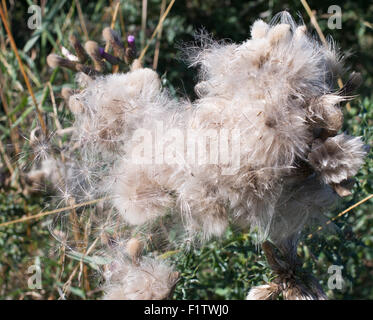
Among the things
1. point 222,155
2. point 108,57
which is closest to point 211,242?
point 222,155

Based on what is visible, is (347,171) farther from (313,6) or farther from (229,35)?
(313,6)

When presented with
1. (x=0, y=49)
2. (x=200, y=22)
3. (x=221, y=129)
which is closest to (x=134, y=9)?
(x=200, y=22)

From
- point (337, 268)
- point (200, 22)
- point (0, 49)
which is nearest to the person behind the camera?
point (337, 268)

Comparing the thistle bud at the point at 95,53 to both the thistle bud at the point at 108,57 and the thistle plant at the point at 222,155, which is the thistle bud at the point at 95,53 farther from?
the thistle plant at the point at 222,155

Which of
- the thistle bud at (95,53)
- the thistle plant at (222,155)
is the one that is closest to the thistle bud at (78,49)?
the thistle bud at (95,53)

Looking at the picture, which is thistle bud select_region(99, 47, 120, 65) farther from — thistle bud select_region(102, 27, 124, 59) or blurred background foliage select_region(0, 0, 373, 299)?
blurred background foliage select_region(0, 0, 373, 299)

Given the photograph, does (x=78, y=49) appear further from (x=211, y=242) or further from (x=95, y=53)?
(x=211, y=242)

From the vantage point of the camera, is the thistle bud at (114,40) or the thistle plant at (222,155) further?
the thistle bud at (114,40)

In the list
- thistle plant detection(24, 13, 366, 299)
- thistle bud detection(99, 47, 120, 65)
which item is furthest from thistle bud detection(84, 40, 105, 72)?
thistle plant detection(24, 13, 366, 299)
